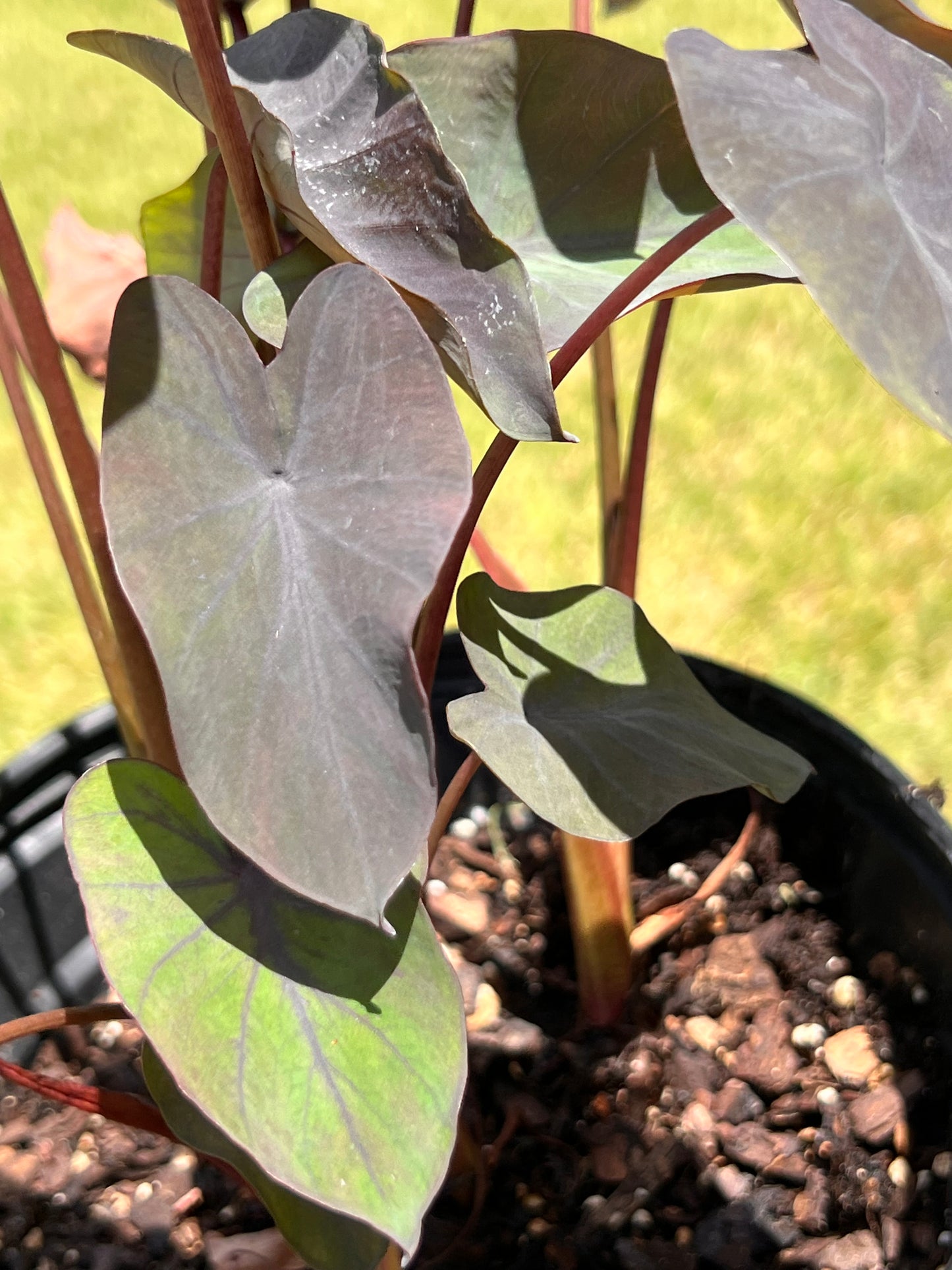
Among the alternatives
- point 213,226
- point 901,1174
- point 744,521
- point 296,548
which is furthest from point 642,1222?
point 744,521

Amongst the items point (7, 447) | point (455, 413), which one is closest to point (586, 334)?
point (455, 413)

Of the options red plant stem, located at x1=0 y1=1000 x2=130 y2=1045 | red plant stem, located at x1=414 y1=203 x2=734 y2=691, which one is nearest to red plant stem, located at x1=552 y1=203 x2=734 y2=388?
red plant stem, located at x1=414 y1=203 x2=734 y2=691

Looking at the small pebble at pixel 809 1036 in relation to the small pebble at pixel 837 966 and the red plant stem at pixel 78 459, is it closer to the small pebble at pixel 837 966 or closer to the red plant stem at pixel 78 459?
the small pebble at pixel 837 966

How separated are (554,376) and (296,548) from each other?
0.15 meters

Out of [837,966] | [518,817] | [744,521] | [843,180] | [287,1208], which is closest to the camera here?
[843,180]

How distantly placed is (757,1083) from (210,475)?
0.56 metres

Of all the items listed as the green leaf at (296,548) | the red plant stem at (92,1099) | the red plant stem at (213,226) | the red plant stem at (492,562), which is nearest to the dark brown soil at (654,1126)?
the red plant stem at (92,1099)

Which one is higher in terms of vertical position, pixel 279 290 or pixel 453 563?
pixel 279 290

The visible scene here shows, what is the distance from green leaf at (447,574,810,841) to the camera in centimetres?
49

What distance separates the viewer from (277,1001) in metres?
0.44

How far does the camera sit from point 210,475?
0.42 m

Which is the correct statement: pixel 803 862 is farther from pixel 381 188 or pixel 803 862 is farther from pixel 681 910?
pixel 381 188

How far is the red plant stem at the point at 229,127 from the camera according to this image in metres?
0.41

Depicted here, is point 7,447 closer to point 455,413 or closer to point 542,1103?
point 542,1103
